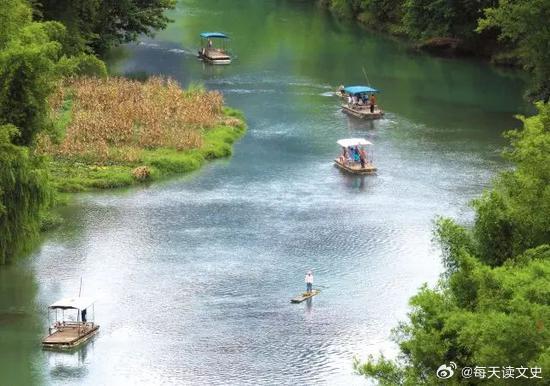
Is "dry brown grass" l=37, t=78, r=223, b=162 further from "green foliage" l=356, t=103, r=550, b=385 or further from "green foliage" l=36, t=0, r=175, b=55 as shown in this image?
"green foliage" l=356, t=103, r=550, b=385

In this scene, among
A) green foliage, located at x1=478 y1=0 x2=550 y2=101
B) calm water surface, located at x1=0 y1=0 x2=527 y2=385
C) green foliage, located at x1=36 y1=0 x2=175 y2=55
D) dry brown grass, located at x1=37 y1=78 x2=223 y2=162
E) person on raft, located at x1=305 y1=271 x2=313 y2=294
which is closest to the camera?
calm water surface, located at x1=0 y1=0 x2=527 y2=385

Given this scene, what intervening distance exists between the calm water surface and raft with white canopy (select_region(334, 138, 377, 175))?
845 millimetres

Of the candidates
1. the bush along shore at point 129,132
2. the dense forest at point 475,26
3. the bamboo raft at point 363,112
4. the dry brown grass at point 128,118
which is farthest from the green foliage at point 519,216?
the dense forest at point 475,26

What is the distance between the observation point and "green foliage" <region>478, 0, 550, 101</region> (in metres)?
70.2

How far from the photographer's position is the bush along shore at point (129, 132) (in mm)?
56781

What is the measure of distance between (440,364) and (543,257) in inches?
212

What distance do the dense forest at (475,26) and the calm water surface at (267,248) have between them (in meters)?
3.94

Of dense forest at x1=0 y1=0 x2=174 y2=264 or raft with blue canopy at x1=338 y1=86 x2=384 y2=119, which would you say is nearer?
dense forest at x1=0 y1=0 x2=174 y2=264

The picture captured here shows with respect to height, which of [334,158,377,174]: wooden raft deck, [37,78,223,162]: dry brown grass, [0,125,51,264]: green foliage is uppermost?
[0,125,51,264]: green foliage

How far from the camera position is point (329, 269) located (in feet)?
150

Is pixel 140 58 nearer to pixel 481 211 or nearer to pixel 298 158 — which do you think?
pixel 298 158

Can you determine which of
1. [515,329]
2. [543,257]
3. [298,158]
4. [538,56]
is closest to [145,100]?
[298,158]

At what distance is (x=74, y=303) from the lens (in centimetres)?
3959

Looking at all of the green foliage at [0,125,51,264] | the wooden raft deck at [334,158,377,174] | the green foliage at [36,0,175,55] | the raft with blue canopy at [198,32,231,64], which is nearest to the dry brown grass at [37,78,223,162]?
the green foliage at [36,0,175,55]
